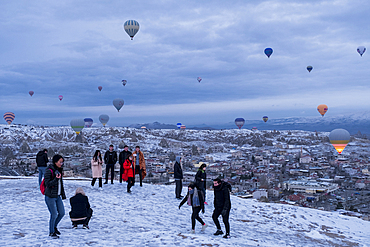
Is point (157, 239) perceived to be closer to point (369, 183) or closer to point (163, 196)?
point (163, 196)

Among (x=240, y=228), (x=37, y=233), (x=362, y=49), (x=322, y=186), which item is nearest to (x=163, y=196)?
(x=240, y=228)

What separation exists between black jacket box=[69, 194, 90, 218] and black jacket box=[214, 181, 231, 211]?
333cm

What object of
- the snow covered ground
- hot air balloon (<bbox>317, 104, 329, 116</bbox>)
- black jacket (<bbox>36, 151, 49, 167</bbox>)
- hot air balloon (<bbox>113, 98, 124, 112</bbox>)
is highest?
hot air balloon (<bbox>113, 98, 124, 112</bbox>)

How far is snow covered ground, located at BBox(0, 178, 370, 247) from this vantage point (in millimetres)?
7270

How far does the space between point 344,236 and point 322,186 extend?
1982 inches

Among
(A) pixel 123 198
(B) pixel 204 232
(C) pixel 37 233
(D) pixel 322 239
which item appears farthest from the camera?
(A) pixel 123 198

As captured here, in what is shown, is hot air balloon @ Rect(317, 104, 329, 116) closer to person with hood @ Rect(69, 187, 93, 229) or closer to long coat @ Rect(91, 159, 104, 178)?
long coat @ Rect(91, 159, 104, 178)

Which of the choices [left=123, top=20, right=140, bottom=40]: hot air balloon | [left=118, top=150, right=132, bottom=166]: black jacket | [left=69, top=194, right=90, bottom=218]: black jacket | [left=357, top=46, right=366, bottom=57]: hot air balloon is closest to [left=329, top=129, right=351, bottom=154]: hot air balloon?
[left=357, top=46, right=366, bottom=57]: hot air balloon

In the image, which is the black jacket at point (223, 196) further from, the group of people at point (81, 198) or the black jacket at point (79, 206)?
the black jacket at point (79, 206)

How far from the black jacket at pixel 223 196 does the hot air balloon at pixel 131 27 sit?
38.9 m

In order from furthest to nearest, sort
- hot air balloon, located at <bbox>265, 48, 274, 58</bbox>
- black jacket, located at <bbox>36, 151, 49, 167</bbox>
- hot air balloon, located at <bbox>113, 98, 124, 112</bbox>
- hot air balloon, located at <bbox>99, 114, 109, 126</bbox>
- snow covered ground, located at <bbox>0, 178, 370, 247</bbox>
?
hot air balloon, located at <bbox>99, 114, 109, 126</bbox>
hot air balloon, located at <bbox>113, 98, 124, 112</bbox>
hot air balloon, located at <bbox>265, 48, 274, 58</bbox>
black jacket, located at <bbox>36, 151, 49, 167</bbox>
snow covered ground, located at <bbox>0, 178, 370, 247</bbox>

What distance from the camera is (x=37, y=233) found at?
7.16m

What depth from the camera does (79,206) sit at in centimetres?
757

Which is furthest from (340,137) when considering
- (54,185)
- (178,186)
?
(54,185)
